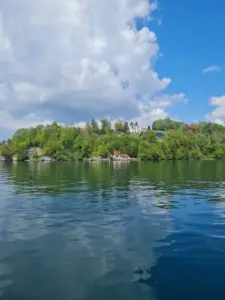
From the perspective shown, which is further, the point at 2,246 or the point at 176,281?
the point at 2,246

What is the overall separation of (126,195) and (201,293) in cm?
2457

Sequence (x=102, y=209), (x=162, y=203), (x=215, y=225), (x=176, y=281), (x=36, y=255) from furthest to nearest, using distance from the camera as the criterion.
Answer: (x=162, y=203) → (x=102, y=209) → (x=215, y=225) → (x=36, y=255) → (x=176, y=281)

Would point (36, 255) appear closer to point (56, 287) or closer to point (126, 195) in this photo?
point (56, 287)

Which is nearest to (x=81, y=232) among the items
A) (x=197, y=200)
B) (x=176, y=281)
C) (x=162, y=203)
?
(x=176, y=281)

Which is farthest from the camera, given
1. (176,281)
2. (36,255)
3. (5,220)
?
(5,220)

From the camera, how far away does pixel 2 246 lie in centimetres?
1675

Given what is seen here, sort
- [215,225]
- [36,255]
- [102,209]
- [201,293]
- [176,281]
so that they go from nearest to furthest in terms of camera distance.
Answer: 1. [201,293]
2. [176,281]
3. [36,255]
4. [215,225]
5. [102,209]

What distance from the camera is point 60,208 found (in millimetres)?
27594

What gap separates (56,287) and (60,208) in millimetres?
16209

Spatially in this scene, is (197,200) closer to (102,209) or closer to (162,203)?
(162,203)

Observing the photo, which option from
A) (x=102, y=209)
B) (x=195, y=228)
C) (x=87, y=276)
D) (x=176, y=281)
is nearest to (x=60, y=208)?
(x=102, y=209)

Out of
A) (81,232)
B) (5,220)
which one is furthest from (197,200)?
(5,220)

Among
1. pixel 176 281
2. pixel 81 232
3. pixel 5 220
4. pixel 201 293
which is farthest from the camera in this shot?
pixel 5 220

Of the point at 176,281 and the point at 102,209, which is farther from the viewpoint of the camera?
the point at 102,209
